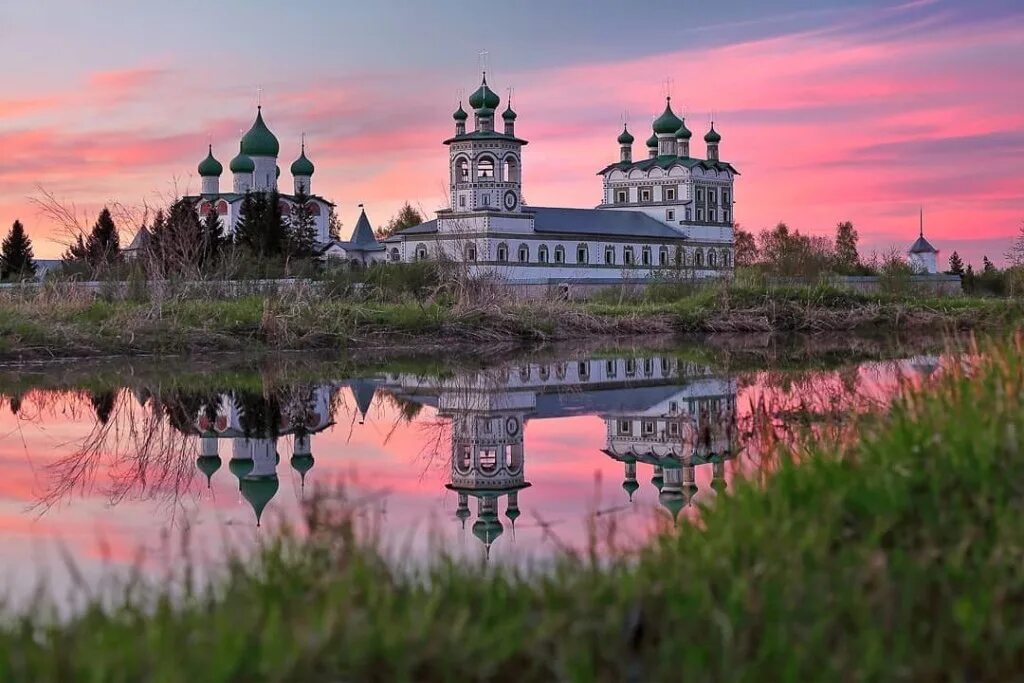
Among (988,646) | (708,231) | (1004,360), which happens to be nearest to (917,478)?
(988,646)

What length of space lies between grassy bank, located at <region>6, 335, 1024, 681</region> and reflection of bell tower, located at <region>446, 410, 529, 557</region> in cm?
144

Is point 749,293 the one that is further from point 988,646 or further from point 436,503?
point 988,646

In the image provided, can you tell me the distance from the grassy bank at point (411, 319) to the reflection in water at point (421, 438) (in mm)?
3238

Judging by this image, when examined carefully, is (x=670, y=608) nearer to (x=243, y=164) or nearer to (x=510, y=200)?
(x=510, y=200)

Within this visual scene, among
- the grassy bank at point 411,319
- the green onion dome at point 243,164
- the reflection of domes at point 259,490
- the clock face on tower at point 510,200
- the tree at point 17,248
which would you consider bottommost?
the reflection of domes at point 259,490

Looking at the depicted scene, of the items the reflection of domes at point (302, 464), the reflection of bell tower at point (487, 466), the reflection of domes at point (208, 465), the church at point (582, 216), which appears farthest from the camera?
the church at point (582, 216)

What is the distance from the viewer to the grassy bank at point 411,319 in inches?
627

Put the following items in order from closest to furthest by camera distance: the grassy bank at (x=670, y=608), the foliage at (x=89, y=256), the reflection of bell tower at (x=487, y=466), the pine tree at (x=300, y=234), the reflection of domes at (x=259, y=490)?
the grassy bank at (x=670, y=608), the reflection of bell tower at (x=487, y=466), the reflection of domes at (x=259, y=490), the foliage at (x=89, y=256), the pine tree at (x=300, y=234)

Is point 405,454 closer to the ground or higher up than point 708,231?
closer to the ground

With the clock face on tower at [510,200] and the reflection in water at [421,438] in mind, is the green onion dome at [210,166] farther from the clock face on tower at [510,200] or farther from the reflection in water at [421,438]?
the reflection in water at [421,438]

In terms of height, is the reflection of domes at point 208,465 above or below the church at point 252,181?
below

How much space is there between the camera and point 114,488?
22.2 ft

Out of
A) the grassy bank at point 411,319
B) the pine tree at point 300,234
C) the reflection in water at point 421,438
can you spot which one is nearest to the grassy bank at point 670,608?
the reflection in water at point 421,438

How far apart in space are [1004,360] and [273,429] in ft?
17.7
